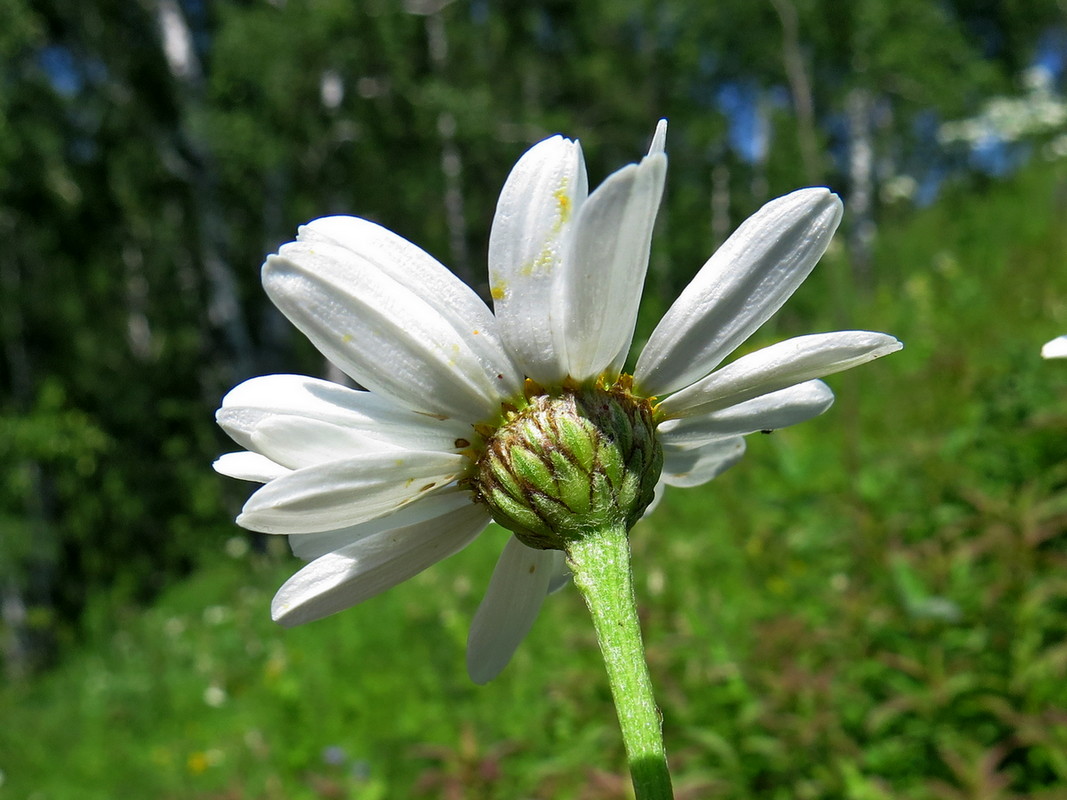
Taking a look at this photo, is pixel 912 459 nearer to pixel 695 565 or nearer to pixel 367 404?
pixel 695 565

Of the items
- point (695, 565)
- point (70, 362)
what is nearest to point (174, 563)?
point (70, 362)

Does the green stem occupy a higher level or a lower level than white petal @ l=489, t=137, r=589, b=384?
lower

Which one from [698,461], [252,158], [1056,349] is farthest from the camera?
[252,158]

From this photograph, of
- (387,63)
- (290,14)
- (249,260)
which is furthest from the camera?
(249,260)

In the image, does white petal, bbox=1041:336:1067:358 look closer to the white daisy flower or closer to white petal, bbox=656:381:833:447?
the white daisy flower

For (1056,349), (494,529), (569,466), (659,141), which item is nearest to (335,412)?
(569,466)

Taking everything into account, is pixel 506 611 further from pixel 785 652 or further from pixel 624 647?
pixel 785 652

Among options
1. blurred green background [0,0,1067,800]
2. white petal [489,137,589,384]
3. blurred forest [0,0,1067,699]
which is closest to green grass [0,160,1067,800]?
blurred green background [0,0,1067,800]
